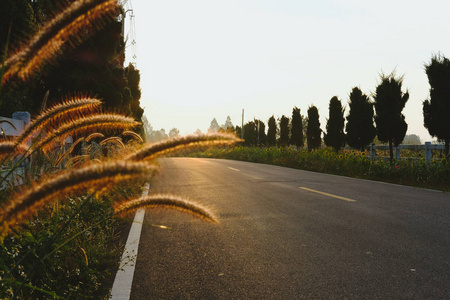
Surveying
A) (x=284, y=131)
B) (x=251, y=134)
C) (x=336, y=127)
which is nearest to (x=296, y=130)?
(x=284, y=131)

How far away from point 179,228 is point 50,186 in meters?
5.07

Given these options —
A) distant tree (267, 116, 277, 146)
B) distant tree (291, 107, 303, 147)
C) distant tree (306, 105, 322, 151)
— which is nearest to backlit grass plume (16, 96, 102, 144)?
distant tree (306, 105, 322, 151)

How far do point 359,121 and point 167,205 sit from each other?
24.2 meters

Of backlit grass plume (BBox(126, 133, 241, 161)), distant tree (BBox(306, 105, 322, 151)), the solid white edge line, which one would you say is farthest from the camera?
distant tree (BBox(306, 105, 322, 151))

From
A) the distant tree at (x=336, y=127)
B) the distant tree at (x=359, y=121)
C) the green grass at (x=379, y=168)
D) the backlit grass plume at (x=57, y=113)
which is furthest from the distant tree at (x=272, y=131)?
the backlit grass plume at (x=57, y=113)

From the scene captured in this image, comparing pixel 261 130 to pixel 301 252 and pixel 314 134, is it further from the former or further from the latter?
pixel 301 252

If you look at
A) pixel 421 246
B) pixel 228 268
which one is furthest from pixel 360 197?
pixel 228 268

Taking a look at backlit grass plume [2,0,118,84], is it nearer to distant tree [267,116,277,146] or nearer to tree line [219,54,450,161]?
tree line [219,54,450,161]

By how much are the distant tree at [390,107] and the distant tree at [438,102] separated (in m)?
1.26

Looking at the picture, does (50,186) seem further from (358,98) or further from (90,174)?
(358,98)

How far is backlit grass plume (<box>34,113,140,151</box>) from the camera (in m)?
1.85

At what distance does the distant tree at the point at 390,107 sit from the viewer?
16625 millimetres

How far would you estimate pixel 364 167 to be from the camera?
16.6 m

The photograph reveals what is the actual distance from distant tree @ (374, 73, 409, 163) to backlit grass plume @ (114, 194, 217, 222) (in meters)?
17.0
